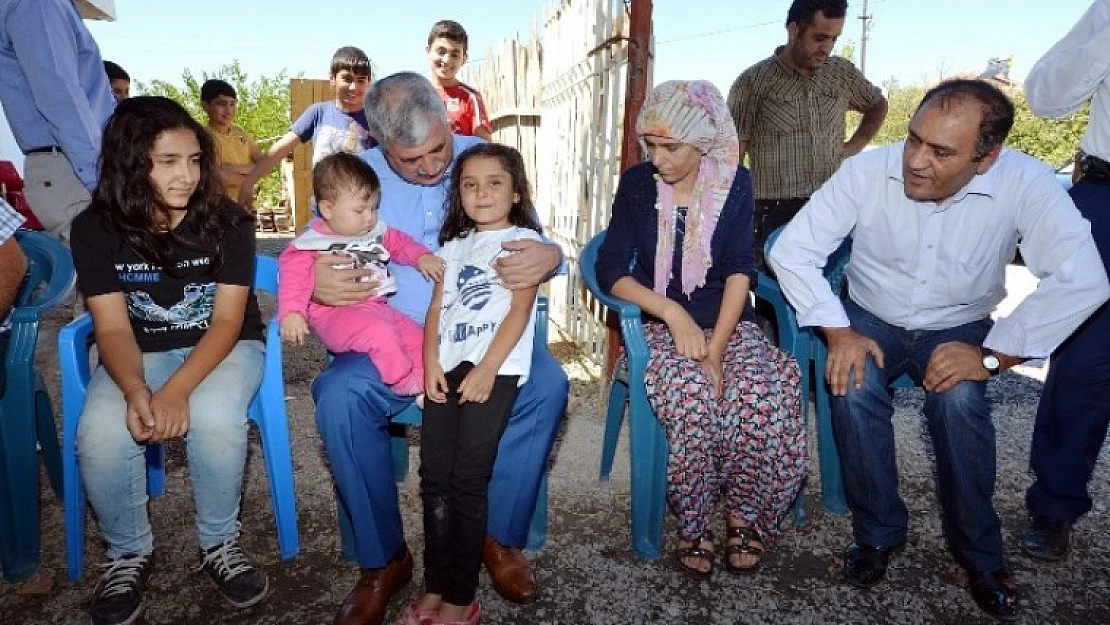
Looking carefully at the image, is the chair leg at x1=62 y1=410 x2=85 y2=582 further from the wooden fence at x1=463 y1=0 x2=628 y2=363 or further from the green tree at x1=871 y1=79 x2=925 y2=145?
the green tree at x1=871 y1=79 x2=925 y2=145

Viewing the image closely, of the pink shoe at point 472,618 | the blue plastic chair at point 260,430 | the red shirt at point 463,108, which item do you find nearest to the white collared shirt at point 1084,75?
the pink shoe at point 472,618

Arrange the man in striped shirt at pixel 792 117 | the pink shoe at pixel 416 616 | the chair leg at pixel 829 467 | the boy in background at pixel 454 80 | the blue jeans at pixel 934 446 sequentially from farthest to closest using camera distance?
1. the boy in background at pixel 454 80
2. the man in striped shirt at pixel 792 117
3. the chair leg at pixel 829 467
4. the blue jeans at pixel 934 446
5. the pink shoe at pixel 416 616

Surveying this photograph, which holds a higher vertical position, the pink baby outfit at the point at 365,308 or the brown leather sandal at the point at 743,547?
the pink baby outfit at the point at 365,308

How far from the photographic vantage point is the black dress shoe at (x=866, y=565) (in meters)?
2.20

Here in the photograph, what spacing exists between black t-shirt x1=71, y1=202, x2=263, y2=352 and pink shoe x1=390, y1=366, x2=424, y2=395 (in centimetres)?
59

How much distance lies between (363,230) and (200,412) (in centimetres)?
76

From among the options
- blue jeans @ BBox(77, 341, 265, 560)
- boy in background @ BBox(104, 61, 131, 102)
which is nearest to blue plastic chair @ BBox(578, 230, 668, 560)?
blue jeans @ BBox(77, 341, 265, 560)

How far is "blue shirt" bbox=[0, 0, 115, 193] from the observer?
2.59 m

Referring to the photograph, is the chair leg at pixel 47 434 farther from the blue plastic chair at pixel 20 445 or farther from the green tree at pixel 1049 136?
the green tree at pixel 1049 136

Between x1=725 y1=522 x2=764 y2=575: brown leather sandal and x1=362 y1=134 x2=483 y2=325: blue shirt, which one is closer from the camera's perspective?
x1=725 y1=522 x2=764 y2=575: brown leather sandal

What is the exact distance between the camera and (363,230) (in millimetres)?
2318

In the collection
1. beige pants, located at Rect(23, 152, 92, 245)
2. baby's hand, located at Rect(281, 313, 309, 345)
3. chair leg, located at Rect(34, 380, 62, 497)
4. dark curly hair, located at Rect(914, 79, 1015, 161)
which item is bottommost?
chair leg, located at Rect(34, 380, 62, 497)

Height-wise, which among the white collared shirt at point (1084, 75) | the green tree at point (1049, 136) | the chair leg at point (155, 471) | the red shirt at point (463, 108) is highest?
the green tree at point (1049, 136)

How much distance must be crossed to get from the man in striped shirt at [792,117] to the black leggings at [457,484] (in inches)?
88.0
